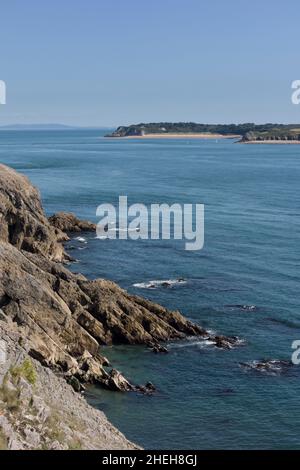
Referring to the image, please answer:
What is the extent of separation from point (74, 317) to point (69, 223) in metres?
51.6

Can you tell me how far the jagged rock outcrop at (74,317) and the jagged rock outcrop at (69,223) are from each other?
42654 millimetres

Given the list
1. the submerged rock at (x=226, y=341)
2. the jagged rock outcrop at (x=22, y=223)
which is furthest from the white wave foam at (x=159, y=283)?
the submerged rock at (x=226, y=341)

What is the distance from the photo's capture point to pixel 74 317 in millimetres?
58344

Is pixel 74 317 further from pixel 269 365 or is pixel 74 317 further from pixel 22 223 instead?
pixel 22 223

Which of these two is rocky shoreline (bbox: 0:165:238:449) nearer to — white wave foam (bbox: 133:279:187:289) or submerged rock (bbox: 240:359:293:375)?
submerged rock (bbox: 240:359:293:375)

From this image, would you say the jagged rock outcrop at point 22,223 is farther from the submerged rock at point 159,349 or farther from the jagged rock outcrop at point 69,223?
the submerged rock at point 159,349

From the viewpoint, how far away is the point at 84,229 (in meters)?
109

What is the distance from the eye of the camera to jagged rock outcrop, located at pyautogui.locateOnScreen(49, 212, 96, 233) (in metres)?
108

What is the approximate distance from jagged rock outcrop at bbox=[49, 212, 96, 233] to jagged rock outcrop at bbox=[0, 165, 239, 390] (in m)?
42.7

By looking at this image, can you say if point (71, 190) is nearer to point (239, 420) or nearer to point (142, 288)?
point (142, 288)

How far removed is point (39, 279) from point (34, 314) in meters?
4.84

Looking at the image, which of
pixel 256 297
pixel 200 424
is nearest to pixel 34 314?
pixel 200 424

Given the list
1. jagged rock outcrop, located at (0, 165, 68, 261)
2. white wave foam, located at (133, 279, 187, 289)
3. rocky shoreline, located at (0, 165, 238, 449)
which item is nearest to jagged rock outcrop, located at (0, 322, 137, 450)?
rocky shoreline, located at (0, 165, 238, 449)

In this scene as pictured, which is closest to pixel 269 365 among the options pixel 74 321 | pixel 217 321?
pixel 217 321
